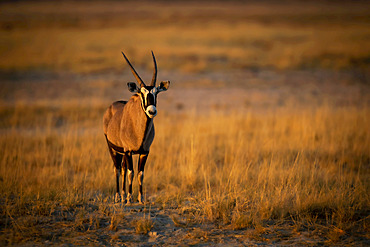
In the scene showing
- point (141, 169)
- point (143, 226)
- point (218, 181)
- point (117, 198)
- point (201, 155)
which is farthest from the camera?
point (201, 155)

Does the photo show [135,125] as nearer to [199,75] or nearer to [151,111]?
[151,111]

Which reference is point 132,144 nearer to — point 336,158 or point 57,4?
point 336,158

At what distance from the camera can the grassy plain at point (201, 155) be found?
571cm

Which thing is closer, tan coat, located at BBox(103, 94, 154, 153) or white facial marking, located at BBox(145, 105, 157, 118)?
white facial marking, located at BBox(145, 105, 157, 118)

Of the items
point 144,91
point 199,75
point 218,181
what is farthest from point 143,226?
point 199,75

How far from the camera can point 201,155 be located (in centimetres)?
931

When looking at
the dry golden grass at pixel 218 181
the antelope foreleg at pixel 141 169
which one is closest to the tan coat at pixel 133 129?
the antelope foreleg at pixel 141 169

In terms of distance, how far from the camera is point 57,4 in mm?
110875

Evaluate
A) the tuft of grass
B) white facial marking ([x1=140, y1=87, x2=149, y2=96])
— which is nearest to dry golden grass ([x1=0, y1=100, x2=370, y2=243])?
the tuft of grass

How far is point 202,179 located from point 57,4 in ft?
373

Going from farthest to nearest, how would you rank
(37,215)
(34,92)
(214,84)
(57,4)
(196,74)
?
(57,4) → (196,74) → (214,84) → (34,92) → (37,215)

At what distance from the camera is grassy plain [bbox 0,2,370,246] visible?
225 inches

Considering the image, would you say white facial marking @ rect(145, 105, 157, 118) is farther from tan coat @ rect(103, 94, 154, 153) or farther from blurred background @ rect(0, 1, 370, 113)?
blurred background @ rect(0, 1, 370, 113)

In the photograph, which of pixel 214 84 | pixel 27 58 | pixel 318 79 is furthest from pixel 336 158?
pixel 27 58
